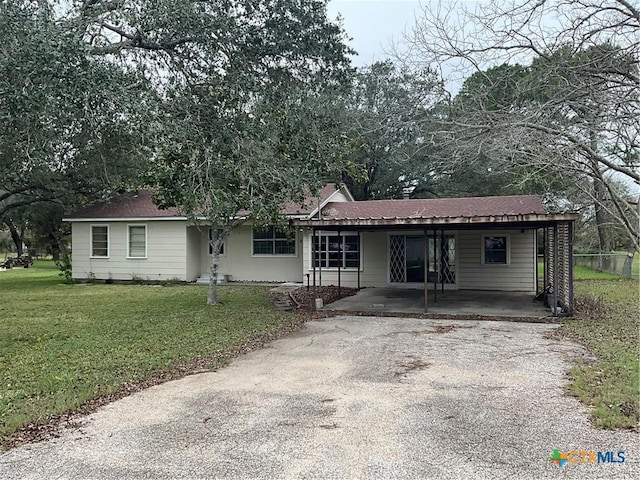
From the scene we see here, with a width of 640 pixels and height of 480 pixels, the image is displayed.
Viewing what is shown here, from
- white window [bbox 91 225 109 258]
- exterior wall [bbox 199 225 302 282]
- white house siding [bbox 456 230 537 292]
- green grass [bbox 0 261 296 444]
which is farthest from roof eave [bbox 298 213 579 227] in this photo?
white window [bbox 91 225 109 258]

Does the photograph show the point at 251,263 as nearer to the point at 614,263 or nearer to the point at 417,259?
the point at 417,259

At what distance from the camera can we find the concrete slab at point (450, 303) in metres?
11.2

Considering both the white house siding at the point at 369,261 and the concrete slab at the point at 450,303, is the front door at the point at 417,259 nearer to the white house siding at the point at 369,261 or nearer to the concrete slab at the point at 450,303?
the white house siding at the point at 369,261

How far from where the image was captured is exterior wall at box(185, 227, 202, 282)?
18.0 meters

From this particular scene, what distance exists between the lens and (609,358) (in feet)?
21.7

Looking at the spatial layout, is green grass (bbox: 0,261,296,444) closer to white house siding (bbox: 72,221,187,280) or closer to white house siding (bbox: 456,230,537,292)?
white house siding (bbox: 72,221,187,280)

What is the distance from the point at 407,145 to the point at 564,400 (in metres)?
16.2

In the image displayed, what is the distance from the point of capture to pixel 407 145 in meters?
20.3

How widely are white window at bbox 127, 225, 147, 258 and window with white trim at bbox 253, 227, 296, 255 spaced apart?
3878 mm

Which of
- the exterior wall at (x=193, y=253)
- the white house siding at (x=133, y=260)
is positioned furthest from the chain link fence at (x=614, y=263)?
the white house siding at (x=133, y=260)

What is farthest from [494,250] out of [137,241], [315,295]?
[137,241]

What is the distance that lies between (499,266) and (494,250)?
19.1 inches

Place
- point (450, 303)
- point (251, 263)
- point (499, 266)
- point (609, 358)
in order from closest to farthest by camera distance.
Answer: point (609, 358), point (450, 303), point (499, 266), point (251, 263)

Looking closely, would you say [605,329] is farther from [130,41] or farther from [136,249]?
[136,249]
